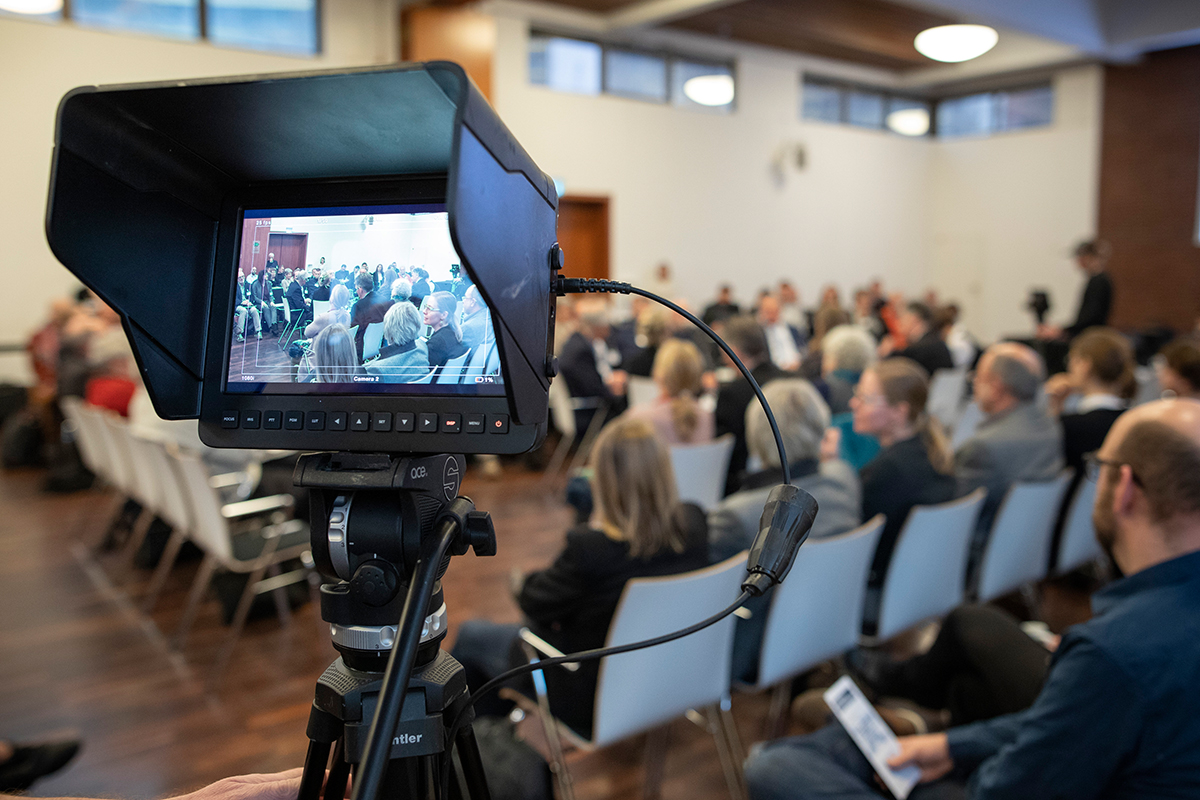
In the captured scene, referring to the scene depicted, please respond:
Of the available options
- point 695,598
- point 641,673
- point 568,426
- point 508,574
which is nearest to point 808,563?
point 695,598

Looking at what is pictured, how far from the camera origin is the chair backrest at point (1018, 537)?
2886 millimetres

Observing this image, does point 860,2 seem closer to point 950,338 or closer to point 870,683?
point 950,338

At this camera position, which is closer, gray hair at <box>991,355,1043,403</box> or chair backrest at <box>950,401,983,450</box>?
gray hair at <box>991,355,1043,403</box>

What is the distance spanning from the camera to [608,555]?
2.17 meters

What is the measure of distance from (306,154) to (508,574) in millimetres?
3523

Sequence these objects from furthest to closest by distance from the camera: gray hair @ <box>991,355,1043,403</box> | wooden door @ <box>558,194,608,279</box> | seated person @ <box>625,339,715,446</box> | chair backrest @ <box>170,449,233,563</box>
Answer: wooden door @ <box>558,194,608,279</box>
seated person @ <box>625,339,715,446</box>
gray hair @ <box>991,355,1043,403</box>
chair backrest @ <box>170,449,233,563</box>

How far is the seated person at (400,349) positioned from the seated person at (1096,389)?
3.60 meters

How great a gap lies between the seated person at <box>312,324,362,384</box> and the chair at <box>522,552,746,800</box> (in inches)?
46.2

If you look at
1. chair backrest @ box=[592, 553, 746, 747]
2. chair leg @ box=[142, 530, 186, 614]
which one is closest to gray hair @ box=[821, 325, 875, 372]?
chair backrest @ box=[592, 553, 746, 747]

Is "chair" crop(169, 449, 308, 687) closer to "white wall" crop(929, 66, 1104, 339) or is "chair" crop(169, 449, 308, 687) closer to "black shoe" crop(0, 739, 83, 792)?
"black shoe" crop(0, 739, 83, 792)

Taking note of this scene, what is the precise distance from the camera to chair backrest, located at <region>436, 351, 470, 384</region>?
0.78 m

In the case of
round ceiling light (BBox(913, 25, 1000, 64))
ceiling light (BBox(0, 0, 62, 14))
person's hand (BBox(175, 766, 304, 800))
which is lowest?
person's hand (BBox(175, 766, 304, 800))

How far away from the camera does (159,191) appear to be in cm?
82

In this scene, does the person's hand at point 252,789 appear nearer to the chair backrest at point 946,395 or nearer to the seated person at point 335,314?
the seated person at point 335,314
